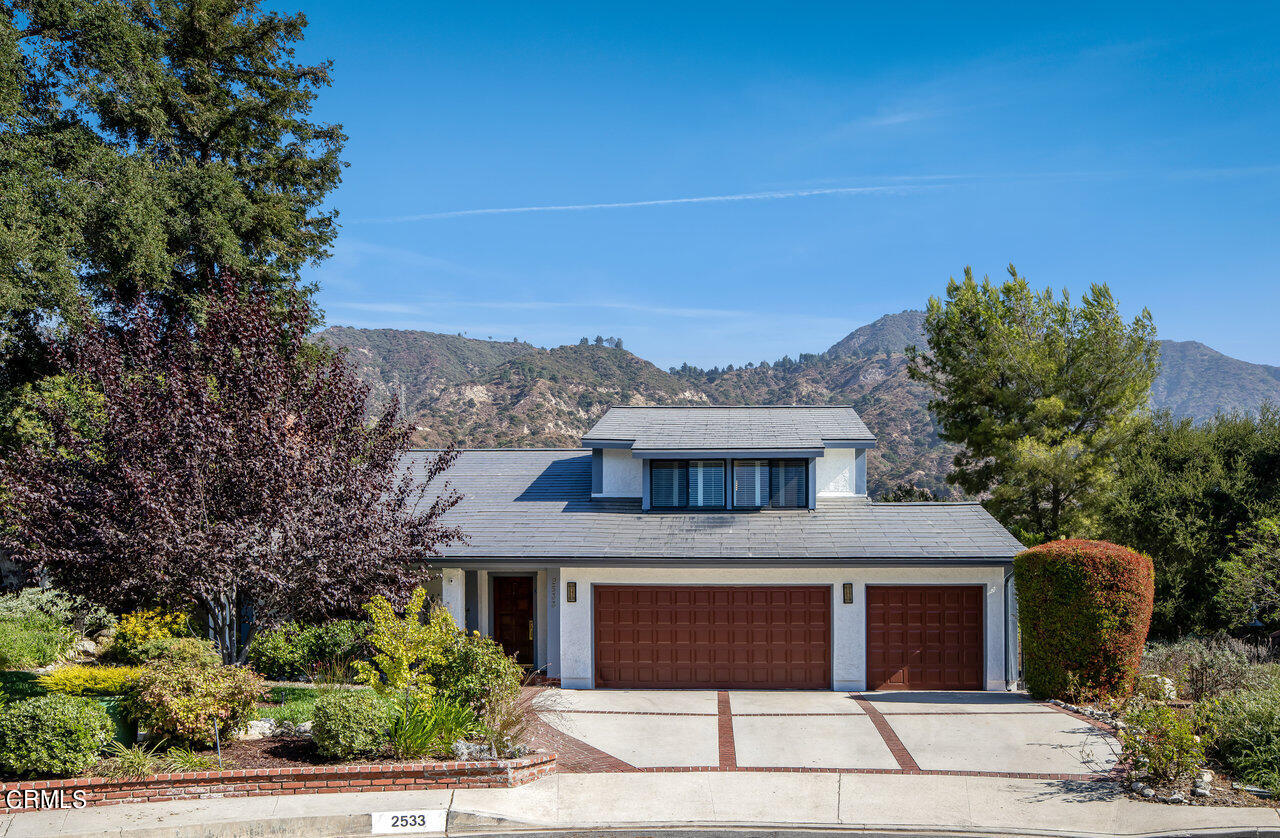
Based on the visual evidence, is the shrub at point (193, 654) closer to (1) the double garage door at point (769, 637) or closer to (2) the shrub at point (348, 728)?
(2) the shrub at point (348, 728)

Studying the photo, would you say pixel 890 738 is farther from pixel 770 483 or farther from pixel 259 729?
pixel 259 729

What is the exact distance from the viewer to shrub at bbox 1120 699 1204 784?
980cm

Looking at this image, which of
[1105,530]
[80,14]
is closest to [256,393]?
[80,14]

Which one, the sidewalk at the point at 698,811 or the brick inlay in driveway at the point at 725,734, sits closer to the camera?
the sidewalk at the point at 698,811

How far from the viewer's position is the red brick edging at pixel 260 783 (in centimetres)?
943

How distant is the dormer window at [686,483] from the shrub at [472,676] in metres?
7.92

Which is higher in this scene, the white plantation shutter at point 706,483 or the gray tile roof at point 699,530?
the white plantation shutter at point 706,483

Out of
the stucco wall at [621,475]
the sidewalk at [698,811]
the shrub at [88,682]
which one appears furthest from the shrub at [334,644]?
the stucco wall at [621,475]

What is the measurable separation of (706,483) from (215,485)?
34.4 ft

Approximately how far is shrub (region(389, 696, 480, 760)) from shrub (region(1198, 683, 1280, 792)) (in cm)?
956

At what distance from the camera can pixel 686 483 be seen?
62.8 feet

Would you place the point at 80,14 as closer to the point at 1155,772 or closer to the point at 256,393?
the point at 256,393

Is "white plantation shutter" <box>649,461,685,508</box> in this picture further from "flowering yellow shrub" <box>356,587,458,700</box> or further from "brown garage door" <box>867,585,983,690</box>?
"flowering yellow shrub" <box>356,587,458,700</box>

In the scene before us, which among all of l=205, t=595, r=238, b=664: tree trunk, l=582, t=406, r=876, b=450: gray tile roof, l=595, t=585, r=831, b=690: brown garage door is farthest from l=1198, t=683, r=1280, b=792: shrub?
l=205, t=595, r=238, b=664: tree trunk
